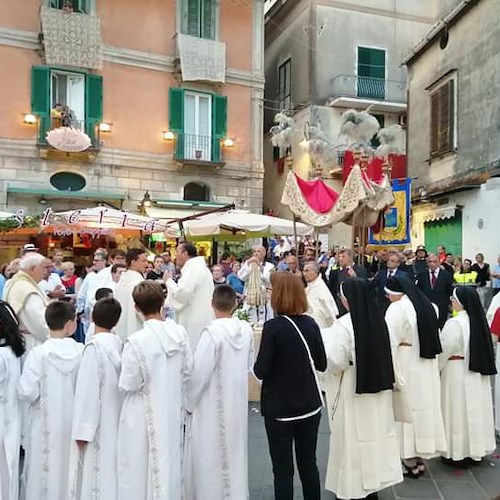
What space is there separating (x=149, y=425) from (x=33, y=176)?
50.6 ft

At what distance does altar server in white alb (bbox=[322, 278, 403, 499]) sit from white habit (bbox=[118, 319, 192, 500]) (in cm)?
128

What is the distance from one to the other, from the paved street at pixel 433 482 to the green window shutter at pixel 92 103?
48.8 ft

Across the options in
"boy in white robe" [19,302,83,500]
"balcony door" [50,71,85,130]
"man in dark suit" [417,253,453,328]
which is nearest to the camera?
"boy in white robe" [19,302,83,500]

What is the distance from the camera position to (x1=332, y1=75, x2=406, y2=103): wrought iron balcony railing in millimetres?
23500

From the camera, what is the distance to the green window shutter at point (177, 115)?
19391 mm

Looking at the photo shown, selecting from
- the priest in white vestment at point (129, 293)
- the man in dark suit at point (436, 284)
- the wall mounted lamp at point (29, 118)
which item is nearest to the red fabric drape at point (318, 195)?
the man in dark suit at point (436, 284)

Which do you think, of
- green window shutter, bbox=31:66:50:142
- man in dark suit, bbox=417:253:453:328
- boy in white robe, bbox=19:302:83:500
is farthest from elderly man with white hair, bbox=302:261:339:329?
green window shutter, bbox=31:66:50:142

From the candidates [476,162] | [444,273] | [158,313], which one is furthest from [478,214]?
[158,313]

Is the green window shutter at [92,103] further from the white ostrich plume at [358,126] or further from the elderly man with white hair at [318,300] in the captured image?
the elderly man with white hair at [318,300]

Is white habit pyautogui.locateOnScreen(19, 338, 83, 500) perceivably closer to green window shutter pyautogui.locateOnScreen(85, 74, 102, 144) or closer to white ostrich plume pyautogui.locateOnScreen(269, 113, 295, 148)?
green window shutter pyautogui.locateOnScreen(85, 74, 102, 144)

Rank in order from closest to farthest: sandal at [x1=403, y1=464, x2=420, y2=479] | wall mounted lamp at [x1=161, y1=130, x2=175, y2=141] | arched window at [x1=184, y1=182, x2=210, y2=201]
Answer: sandal at [x1=403, y1=464, x2=420, y2=479], wall mounted lamp at [x1=161, y1=130, x2=175, y2=141], arched window at [x1=184, y1=182, x2=210, y2=201]

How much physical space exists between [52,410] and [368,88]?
22795 mm

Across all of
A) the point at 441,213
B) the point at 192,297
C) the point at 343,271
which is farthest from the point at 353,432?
the point at 441,213

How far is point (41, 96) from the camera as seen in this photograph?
1734 centimetres
